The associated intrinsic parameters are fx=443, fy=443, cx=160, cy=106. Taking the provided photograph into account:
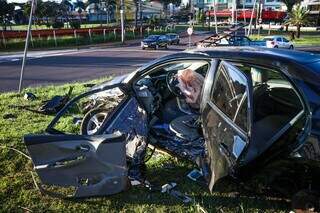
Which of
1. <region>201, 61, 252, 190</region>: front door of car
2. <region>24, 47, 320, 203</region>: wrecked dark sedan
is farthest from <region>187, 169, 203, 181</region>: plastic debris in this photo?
<region>201, 61, 252, 190</region>: front door of car

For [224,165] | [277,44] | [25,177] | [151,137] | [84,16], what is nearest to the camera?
[224,165]

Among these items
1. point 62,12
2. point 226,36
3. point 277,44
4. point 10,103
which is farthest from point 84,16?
point 10,103

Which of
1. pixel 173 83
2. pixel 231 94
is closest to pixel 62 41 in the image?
pixel 173 83

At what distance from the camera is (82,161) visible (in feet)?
14.8

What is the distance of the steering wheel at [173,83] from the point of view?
6102mm

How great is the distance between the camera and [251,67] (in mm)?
4570

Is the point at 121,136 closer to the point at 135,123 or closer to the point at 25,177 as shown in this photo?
the point at 135,123

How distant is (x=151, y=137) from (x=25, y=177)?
64.2 inches

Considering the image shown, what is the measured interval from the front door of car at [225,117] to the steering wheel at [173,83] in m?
1.53

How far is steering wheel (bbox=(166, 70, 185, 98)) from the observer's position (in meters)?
6.10

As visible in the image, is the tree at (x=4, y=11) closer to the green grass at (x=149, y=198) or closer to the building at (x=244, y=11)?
the building at (x=244, y=11)

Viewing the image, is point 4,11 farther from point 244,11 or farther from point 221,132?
point 221,132

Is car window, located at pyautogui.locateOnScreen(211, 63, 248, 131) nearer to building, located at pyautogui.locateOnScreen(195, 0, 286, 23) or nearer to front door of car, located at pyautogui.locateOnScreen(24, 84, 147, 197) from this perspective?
front door of car, located at pyautogui.locateOnScreen(24, 84, 147, 197)

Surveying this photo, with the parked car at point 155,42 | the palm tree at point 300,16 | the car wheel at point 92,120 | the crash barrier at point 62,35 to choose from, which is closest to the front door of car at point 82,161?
the car wheel at point 92,120
